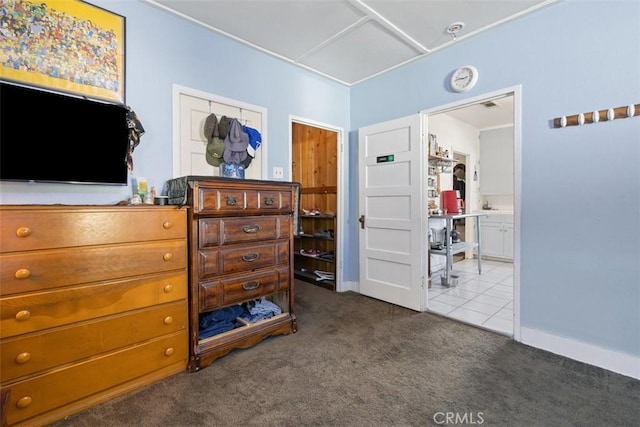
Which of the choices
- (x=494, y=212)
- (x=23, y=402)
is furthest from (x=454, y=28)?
(x=494, y=212)

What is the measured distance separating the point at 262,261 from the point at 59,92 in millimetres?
1762

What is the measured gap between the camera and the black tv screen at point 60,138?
1.59 meters

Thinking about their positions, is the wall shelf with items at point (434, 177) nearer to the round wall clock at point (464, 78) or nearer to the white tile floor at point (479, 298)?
the white tile floor at point (479, 298)

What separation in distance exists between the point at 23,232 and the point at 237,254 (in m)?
1.15

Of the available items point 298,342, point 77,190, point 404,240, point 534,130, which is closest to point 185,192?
point 77,190

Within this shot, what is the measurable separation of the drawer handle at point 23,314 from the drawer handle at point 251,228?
47.9 inches


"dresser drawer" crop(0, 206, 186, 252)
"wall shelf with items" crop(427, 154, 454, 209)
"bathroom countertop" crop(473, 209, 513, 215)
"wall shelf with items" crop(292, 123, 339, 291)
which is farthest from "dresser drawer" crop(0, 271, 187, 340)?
"bathroom countertop" crop(473, 209, 513, 215)

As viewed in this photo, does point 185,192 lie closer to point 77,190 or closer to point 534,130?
point 77,190

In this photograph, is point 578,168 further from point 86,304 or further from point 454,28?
point 86,304

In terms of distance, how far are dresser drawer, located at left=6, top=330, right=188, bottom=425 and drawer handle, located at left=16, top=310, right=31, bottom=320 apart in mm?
313

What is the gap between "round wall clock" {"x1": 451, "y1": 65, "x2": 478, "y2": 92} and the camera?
2613mm

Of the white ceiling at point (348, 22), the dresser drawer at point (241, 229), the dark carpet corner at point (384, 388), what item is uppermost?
the white ceiling at point (348, 22)

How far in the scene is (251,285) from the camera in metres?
2.22

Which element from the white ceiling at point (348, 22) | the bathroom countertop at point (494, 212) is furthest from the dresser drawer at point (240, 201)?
the bathroom countertop at point (494, 212)
